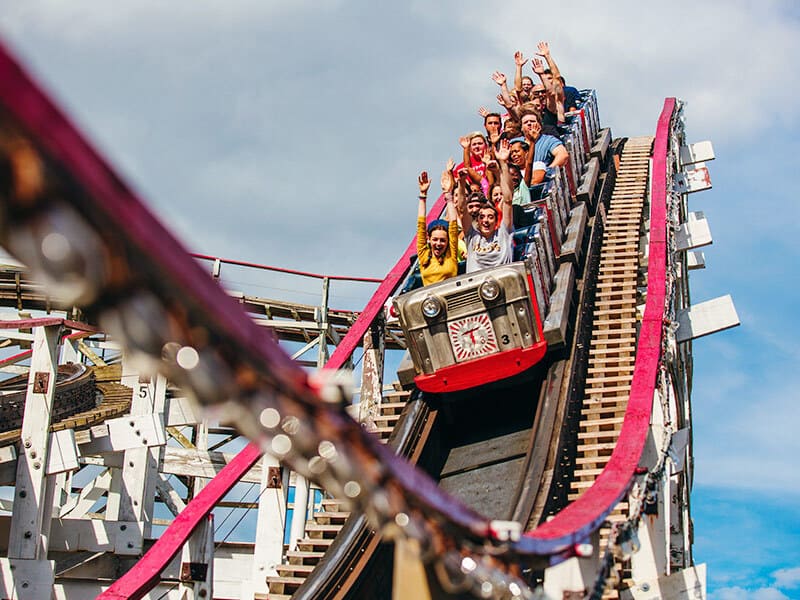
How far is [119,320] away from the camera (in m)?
1.29

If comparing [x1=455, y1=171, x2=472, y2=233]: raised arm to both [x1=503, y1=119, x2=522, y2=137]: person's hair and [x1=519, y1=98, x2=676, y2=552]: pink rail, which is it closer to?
[x1=519, y1=98, x2=676, y2=552]: pink rail

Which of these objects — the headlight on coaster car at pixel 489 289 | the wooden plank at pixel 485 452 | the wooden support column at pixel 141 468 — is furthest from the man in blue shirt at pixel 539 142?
the wooden support column at pixel 141 468

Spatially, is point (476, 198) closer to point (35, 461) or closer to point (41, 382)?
point (41, 382)

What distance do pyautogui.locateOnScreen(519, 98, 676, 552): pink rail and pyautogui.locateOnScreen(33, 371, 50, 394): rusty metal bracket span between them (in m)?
3.98

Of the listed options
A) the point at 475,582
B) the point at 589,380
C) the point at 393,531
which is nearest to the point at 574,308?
the point at 589,380

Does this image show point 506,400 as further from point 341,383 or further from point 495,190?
point 341,383

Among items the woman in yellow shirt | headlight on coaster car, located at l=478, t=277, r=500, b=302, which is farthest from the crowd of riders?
headlight on coaster car, located at l=478, t=277, r=500, b=302

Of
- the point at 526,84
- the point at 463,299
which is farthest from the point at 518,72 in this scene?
the point at 463,299

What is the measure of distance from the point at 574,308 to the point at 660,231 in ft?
3.88

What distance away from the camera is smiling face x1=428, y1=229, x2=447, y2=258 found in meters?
7.66

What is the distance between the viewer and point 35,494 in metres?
6.71

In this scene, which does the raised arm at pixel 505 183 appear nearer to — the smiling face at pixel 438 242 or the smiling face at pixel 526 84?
the smiling face at pixel 438 242

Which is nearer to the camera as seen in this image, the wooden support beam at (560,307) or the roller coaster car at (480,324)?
the roller coaster car at (480,324)

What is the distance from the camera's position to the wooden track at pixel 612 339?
6.43 meters
